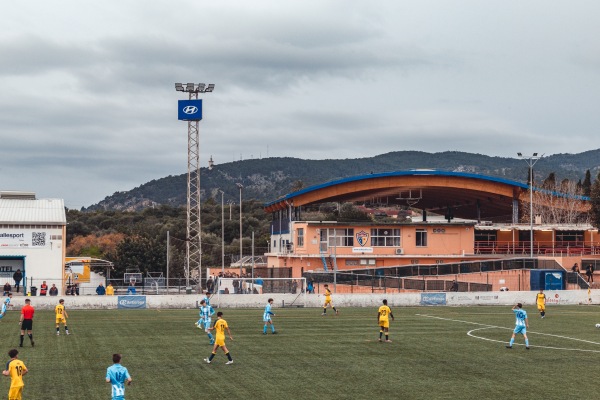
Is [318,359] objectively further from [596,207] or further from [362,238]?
[596,207]

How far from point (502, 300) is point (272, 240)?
38468 mm

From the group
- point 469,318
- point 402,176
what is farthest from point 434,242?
point 469,318

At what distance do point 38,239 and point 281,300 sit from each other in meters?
23.4

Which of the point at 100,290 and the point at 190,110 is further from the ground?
the point at 190,110

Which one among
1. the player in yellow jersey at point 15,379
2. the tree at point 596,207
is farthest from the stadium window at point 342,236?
the player in yellow jersey at point 15,379

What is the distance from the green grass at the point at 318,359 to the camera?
24172 millimetres

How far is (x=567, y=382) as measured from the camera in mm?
25891

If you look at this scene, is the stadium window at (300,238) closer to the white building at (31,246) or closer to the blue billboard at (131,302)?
the white building at (31,246)

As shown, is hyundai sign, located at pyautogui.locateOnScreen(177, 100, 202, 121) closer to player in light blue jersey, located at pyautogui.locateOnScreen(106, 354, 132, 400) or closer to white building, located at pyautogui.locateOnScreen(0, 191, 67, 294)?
white building, located at pyautogui.locateOnScreen(0, 191, 67, 294)

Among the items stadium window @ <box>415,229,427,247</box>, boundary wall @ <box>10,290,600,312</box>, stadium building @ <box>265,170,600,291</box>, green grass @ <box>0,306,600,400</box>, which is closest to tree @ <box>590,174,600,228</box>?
stadium building @ <box>265,170,600,291</box>

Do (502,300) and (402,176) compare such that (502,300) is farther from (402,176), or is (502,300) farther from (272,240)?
(272,240)

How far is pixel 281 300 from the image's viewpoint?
5975 cm

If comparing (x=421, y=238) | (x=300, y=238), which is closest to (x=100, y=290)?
(x=300, y=238)

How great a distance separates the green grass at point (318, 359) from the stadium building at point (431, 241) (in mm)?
23691
